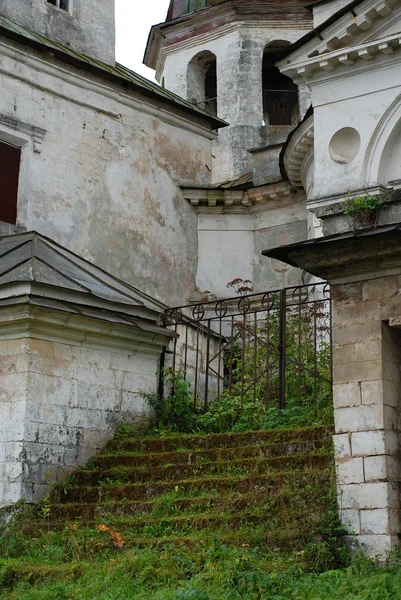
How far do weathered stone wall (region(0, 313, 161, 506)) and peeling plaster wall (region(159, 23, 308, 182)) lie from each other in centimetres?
956

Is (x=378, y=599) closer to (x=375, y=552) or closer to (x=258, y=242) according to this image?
(x=375, y=552)

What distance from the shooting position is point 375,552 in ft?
30.3

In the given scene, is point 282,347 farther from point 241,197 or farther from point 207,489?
point 241,197

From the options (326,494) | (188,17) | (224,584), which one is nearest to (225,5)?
(188,17)

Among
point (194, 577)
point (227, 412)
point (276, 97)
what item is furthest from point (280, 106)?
point (194, 577)

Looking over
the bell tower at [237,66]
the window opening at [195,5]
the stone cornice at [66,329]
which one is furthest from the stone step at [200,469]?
the window opening at [195,5]

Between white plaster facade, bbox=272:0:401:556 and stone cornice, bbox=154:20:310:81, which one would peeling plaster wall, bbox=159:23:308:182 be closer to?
stone cornice, bbox=154:20:310:81

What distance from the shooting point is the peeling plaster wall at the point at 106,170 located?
16094 mm

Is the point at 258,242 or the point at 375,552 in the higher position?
the point at 258,242

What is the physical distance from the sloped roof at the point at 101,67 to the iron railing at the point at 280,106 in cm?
400

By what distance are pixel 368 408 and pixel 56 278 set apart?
178 inches

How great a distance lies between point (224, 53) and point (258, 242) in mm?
5649

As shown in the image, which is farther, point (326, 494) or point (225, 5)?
point (225, 5)

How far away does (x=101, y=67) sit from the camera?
17.2 m
